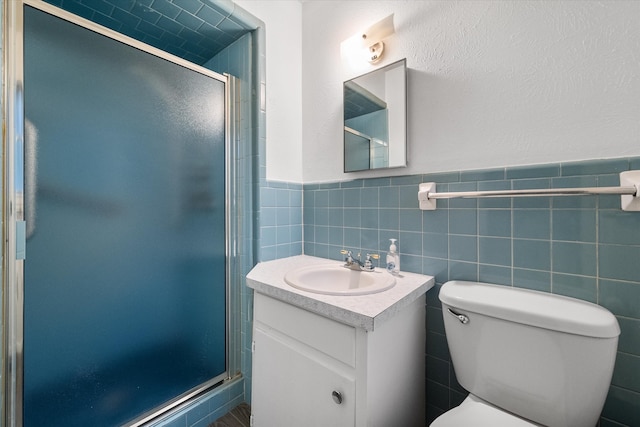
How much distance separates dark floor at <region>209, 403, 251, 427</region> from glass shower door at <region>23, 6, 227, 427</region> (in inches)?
8.4

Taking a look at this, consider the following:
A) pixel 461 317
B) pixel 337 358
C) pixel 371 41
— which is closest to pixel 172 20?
pixel 371 41

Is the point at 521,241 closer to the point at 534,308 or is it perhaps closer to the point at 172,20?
the point at 534,308

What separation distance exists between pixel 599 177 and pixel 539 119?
9.9 inches

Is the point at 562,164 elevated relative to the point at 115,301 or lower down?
elevated

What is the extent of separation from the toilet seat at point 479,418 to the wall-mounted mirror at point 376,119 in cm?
89

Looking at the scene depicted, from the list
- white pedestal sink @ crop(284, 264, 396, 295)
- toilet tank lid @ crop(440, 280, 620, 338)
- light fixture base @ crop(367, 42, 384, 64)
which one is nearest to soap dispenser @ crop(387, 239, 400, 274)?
white pedestal sink @ crop(284, 264, 396, 295)

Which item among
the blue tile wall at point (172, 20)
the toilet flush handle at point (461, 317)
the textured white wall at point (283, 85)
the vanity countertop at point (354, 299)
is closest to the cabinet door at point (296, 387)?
the vanity countertop at point (354, 299)

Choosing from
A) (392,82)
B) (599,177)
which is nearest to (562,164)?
(599,177)

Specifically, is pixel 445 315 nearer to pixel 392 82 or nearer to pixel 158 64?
pixel 392 82

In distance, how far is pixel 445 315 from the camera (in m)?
0.86

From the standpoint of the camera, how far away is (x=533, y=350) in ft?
2.31

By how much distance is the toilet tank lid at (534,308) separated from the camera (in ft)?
2.08

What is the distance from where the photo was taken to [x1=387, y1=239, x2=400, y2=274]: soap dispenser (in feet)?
3.61

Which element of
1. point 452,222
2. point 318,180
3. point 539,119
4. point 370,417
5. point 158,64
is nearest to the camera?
point 370,417
